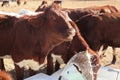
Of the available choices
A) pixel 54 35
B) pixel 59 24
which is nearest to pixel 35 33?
pixel 54 35

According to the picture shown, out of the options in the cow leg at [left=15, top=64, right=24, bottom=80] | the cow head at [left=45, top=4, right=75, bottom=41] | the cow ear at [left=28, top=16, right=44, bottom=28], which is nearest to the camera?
the cow head at [left=45, top=4, right=75, bottom=41]

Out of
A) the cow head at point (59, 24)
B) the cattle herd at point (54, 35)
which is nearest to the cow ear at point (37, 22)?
the cattle herd at point (54, 35)

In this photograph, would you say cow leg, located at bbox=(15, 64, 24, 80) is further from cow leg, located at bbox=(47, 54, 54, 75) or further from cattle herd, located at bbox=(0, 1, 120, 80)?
cow leg, located at bbox=(47, 54, 54, 75)

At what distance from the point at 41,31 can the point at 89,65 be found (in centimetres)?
111

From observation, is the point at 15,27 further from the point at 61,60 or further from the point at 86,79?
the point at 86,79

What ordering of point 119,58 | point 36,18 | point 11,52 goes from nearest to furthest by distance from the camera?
point 36,18 < point 11,52 < point 119,58

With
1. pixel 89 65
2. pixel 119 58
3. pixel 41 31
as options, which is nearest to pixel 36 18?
pixel 41 31

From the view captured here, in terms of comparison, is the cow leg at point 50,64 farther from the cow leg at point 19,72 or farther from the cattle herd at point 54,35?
the cow leg at point 19,72

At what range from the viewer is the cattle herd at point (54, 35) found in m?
5.98

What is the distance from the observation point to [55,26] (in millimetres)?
5957

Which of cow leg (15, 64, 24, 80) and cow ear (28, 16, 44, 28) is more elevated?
cow ear (28, 16, 44, 28)

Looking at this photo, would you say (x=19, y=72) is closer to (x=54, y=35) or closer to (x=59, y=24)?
(x=54, y=35)

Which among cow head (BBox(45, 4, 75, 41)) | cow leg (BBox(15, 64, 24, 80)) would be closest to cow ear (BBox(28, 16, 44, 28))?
cow head (BBox(45, 4, 75, 41))

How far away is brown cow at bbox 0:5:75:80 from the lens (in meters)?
5.94
